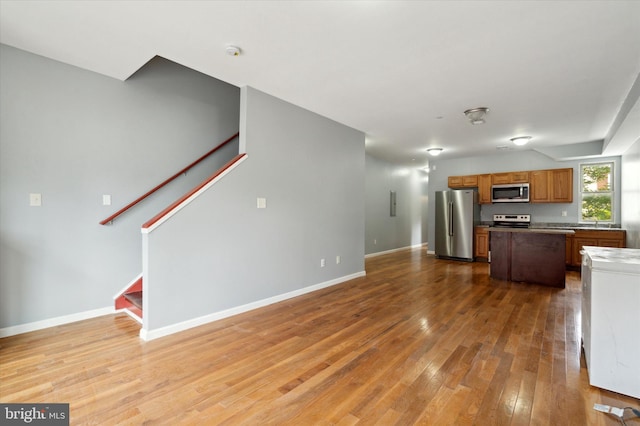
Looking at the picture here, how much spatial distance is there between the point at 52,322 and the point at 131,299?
70cm

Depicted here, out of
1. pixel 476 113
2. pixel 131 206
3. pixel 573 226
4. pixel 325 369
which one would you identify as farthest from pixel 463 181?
pixel 131 206

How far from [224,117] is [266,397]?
3.90 metres

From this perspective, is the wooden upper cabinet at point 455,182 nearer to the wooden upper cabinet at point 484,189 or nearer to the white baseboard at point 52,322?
the wooden upper cabinet at point 484,189

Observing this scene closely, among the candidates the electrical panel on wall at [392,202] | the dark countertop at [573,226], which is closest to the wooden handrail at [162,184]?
the electrical panel on wall at [392,202]

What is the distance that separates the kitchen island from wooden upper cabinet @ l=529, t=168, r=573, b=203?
6.40 feet

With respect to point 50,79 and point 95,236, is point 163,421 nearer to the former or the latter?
point 95,236

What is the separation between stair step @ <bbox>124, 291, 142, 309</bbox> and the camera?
125 inches

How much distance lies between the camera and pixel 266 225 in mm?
3914

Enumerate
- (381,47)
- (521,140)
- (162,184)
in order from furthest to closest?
1. (521,140)
2. (162,184)
3. (381,47)

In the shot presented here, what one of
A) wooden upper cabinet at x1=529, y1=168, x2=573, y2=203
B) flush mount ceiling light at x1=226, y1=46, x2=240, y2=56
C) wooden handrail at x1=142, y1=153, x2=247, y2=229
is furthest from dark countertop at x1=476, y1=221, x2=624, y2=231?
flush mount ceiling light at x1=226, y1=46, x2=240, y2=56

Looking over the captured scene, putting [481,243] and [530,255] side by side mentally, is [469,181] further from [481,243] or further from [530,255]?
[530,255]

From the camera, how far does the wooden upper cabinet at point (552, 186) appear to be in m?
6.51

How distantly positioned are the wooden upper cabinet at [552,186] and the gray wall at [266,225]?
Result: 171 inches

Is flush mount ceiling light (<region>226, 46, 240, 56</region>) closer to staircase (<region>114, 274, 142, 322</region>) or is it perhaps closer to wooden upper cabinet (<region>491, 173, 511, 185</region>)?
staircase (<region>114, 274, 142, 322</region>)
